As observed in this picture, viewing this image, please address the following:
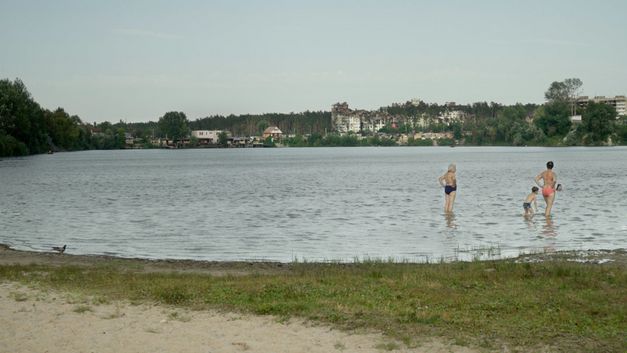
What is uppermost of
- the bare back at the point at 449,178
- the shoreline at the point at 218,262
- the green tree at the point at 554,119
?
the green tree at the point at 554,119

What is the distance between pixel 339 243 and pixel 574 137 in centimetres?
17830

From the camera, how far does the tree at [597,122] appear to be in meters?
173

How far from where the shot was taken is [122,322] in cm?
1008

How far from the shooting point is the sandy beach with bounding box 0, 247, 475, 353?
877 centimetres

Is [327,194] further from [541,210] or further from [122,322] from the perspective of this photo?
[122,322]

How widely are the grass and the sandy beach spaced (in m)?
0.35

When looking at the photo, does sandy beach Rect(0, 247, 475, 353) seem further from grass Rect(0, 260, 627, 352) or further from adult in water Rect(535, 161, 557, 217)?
adult in water Rect(535, 161, 557, 217)

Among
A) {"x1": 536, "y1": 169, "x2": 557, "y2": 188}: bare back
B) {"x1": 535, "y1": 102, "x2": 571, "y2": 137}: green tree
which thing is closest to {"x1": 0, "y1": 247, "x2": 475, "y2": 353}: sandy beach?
{"x1": 536, "y1": 169, "x2": 557, "y2": 188}: bare back

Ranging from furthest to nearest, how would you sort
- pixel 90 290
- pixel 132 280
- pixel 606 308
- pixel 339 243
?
pixel 339 243 < pixel 132 280 < pixel 90 290 < pixel 606 308

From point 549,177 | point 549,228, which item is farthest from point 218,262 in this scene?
point 549,177

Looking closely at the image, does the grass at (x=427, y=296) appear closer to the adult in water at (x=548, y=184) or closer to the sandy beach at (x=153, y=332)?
the sandy beach at (x=153, y=332)

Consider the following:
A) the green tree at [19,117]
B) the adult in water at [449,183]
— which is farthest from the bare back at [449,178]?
the green tree at [19,117]

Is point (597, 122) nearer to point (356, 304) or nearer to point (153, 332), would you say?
point (356, 304)

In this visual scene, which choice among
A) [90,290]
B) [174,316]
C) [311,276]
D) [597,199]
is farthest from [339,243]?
[597,199]
